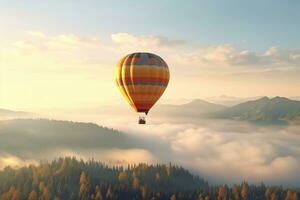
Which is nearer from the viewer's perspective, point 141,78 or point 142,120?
point 142,120

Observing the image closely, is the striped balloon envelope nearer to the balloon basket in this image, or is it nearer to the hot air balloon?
the hot air balloon

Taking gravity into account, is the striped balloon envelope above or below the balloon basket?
above

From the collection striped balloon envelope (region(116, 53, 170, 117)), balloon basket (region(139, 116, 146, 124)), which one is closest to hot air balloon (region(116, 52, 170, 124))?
striped balloon envelope (region(116, 53, 170, 117))

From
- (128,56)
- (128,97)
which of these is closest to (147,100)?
(128,97)

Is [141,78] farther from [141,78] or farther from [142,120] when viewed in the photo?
[142,120]

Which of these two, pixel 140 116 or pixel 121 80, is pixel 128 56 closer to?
pixel 121 80

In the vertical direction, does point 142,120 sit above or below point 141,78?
below

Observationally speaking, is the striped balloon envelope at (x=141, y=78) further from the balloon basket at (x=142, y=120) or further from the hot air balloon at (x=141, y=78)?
the balloon basket at (x=142, y=120)

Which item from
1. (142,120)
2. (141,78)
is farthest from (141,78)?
(142,120)

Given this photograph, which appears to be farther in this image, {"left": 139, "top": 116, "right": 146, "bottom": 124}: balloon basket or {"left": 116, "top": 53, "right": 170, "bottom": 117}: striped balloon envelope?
{"left": 116, "top": 53, "right": 170, "bottom": 117}: striped balloon envelope
